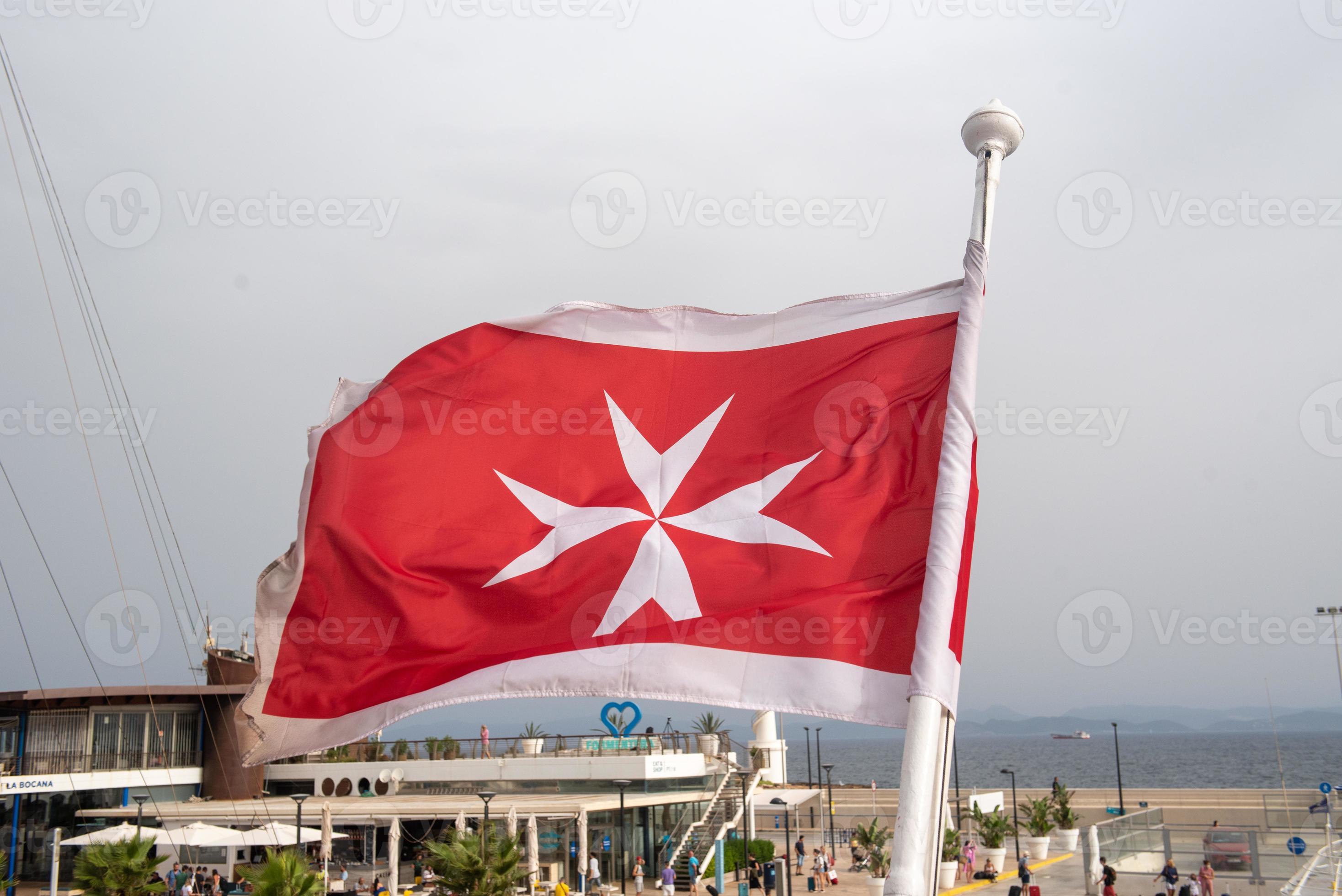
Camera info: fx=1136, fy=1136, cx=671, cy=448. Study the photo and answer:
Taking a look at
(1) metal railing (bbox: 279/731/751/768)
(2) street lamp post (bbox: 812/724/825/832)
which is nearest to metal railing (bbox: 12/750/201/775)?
(1) metal railing (bbox: 279/731/751/768)

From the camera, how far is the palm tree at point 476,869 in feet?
61.5

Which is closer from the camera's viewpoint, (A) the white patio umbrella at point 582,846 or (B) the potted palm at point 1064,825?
(A) the white patio umbrella at point 582,846

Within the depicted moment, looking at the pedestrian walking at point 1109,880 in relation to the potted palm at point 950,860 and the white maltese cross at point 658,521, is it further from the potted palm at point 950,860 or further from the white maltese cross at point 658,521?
the white maltese cross at point 658,521

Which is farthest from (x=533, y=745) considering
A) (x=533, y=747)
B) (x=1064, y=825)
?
(x=1064, y=825)

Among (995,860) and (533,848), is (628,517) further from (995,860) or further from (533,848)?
(995,860)

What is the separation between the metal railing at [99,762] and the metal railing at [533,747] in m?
4.00

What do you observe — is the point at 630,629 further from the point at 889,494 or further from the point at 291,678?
the point at 291,678

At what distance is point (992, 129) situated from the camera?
8.06 m

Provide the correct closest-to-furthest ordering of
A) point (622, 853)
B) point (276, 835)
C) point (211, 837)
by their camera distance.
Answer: point (276, 835)
point (211, 837)
point (622, 853)

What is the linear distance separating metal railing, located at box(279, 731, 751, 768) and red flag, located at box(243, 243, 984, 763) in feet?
87.8

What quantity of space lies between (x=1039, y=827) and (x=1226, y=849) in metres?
18.1

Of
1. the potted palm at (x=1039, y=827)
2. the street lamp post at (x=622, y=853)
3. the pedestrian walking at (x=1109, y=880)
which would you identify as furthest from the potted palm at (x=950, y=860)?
the pedestrian walking at (x=1109, y=880)

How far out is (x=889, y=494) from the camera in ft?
27.0

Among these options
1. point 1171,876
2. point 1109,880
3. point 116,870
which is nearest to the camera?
point 116,870
